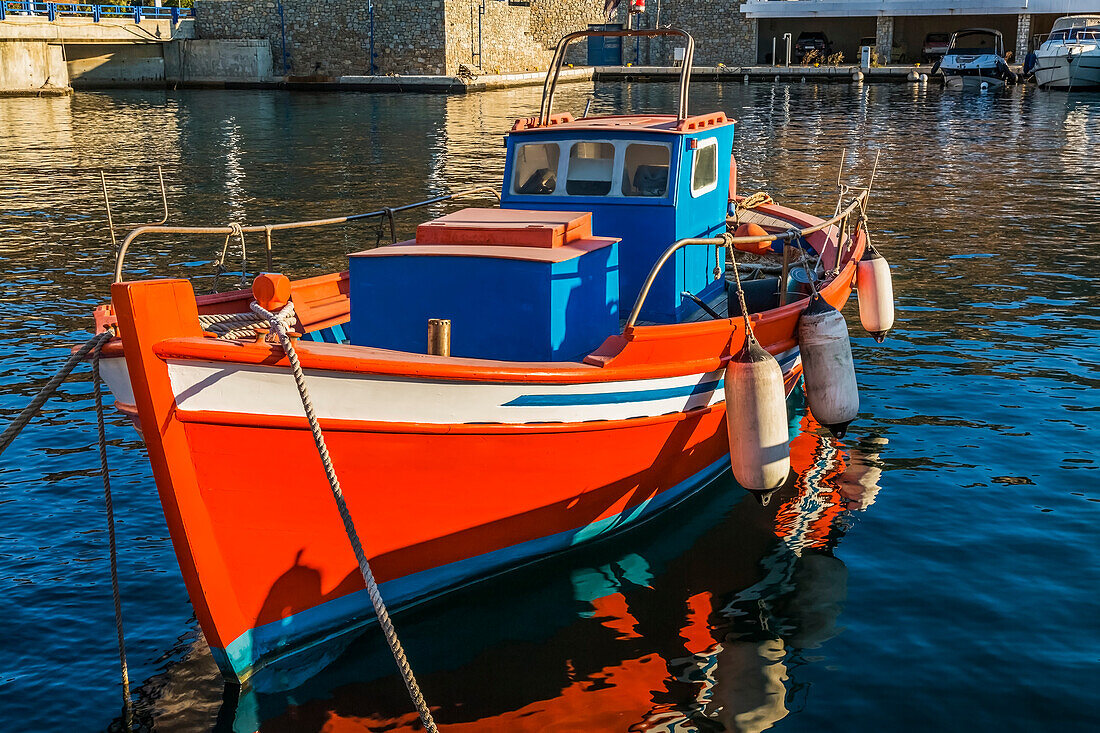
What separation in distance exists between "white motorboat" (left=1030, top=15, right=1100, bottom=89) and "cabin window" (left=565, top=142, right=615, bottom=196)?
161ft

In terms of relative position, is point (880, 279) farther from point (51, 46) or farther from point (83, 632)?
point (51, 46)

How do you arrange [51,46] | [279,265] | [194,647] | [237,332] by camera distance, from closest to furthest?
[194,647]
[237,332]
[279,265]
[51,46]

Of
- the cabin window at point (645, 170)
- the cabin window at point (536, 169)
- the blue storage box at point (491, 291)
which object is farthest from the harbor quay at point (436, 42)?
the blue storage box at point (491, 291)

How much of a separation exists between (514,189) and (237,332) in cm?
314

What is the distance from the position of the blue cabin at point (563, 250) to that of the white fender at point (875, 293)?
1784 mm

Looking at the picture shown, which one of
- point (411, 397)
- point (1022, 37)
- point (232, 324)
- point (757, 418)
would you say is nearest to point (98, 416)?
point (232, 324)

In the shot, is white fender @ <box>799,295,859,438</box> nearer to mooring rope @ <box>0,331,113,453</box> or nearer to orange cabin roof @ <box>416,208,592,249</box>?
orange cabin roof @ <box>416,208,592,249</box>

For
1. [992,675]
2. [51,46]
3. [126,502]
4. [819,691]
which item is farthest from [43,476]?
[51,46]

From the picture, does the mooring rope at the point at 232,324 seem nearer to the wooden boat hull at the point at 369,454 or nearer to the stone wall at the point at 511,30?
the wooden boat hull at the point at 369,454

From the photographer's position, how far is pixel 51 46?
50875 mm

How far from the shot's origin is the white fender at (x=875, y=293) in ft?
36.9

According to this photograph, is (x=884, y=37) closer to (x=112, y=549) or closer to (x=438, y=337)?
(x=438, y=337)

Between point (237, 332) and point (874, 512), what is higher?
point (237, 332)

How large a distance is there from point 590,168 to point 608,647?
4336 millimetres
